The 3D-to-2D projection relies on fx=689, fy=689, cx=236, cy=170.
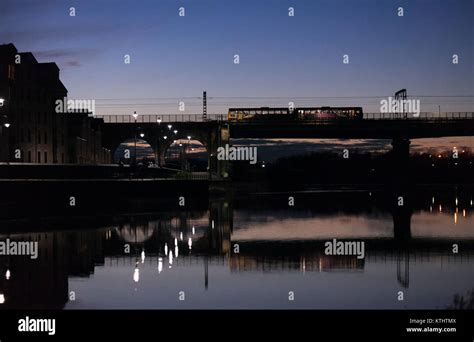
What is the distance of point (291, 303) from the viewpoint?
20.4 meters

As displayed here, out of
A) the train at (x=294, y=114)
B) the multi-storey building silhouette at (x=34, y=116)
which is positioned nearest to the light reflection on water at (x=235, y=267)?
the multi-storey building silhouette at (x=34, y=116)

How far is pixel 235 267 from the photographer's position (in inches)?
1119

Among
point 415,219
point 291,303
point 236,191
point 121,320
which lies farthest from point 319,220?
point 236,191

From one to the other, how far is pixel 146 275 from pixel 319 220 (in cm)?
2868

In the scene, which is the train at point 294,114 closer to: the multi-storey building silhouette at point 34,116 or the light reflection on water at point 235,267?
the multi-storey building silhouette at point 34,116

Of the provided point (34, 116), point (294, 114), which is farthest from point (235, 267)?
point (294, 114)

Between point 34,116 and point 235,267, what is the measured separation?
63266mm

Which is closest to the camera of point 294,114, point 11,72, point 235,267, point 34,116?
point 235,267

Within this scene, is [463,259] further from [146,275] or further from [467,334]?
[467,334]

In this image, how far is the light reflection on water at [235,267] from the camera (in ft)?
68.9

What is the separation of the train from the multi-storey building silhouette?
91.5 feet

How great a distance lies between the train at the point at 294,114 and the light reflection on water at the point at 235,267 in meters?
71.2

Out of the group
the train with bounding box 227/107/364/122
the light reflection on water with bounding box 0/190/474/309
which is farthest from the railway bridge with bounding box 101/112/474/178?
the light reflection on water with bounding box 0/190/474/309

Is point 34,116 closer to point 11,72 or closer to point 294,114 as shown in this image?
point 11,72
